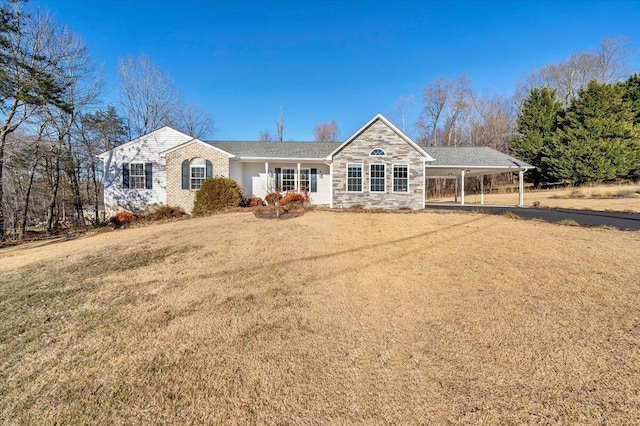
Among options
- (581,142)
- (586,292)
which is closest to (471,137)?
(581,142)

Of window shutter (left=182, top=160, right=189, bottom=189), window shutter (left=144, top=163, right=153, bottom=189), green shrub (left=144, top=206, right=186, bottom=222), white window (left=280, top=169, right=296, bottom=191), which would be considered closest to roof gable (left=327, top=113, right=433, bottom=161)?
white window (left=280, top=169, right=296, bottom=191)

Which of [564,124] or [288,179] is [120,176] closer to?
[288,179]

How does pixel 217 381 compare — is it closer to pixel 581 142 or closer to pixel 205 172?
pixel 205 172

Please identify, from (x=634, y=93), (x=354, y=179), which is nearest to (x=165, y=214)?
(x=354, y=179)

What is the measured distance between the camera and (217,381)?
2752mm

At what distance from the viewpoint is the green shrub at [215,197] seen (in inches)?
563

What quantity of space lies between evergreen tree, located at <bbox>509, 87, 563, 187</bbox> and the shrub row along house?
15.2 m

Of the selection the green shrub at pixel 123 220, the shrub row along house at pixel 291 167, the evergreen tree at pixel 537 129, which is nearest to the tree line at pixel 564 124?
the evergreen tree at pixel 537 129

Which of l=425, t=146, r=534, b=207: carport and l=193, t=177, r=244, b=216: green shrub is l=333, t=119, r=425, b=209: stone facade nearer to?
l=425, t=146, r=534, b=207: carport

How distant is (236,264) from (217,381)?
12.9 ft

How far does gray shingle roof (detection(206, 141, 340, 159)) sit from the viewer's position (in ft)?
55.9

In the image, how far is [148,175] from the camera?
659 inches

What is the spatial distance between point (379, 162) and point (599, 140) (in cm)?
2497

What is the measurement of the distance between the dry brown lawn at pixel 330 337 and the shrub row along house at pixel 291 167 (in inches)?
319
